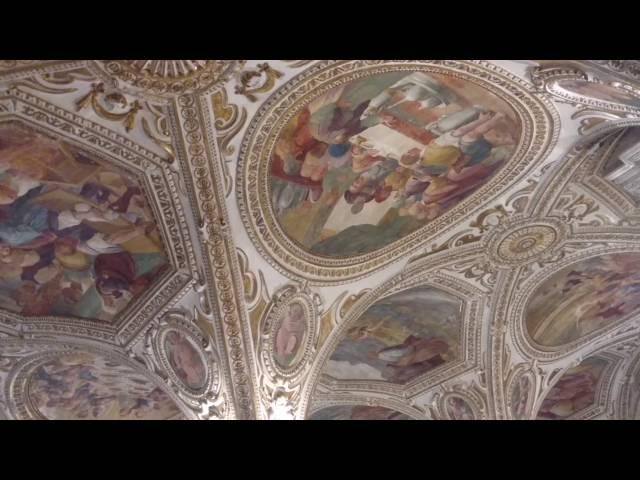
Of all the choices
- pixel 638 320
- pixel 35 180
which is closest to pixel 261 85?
pixel 35 180

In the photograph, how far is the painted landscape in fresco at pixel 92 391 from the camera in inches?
460

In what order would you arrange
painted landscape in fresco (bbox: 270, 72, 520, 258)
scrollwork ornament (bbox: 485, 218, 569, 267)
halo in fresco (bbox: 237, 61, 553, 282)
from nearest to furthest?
halo in fresco (bbox: 237, 61, 553, 282) → painted landscape in fresco (bbox: 270, 72, 520, 258) → scrollwork ornament (bbox: 485, 218, 569, 267)

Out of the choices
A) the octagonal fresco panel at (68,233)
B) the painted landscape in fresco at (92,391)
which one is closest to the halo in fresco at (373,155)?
Result: the octagonal fresco panel at (68,233)

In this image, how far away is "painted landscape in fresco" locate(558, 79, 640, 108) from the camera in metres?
7.55

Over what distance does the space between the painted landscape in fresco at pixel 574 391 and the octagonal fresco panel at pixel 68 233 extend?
32.3 ft

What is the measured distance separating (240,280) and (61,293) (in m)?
2.67

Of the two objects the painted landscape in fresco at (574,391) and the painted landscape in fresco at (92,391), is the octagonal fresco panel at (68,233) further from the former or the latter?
the painted landscape in fresco at (574,391)

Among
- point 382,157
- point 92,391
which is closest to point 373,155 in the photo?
point 382,157

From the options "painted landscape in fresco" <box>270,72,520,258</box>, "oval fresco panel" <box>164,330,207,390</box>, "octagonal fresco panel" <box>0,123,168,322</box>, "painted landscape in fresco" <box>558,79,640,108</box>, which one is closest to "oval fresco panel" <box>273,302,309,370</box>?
"painted landscape in fresco" <box>270,72,520,258</box>

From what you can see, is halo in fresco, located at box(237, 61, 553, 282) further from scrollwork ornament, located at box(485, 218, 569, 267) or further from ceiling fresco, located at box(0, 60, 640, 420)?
scrollwork ornament, located at box(485, 218, 569, 267)

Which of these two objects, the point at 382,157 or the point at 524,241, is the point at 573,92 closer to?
the point at 382,157

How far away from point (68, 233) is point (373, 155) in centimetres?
409

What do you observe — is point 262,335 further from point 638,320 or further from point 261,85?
point 638,320

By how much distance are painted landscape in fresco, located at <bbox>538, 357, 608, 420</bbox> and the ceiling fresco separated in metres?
2.55
